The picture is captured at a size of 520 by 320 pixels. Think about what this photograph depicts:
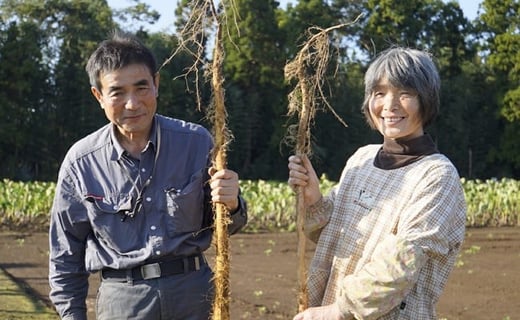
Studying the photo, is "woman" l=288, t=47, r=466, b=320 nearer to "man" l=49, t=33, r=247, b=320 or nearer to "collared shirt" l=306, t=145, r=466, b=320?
"collared shirt" l=306, t=145, r=466, b=320

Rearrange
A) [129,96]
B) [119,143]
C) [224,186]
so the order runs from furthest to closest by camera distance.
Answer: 1. [119,143]
2. [129,96]
3. [224,186]

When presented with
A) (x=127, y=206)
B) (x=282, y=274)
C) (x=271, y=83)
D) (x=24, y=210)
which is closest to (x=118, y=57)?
(x=127, y=206)

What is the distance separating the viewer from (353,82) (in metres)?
31.4

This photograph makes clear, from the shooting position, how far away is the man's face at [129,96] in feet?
8.84

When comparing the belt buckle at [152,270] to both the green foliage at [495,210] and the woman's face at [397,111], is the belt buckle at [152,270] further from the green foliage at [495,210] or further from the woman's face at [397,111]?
the green foliage at [495,210]

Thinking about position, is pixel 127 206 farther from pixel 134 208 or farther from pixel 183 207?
pixel 183 207

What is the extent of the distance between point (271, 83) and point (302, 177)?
33.1 meters

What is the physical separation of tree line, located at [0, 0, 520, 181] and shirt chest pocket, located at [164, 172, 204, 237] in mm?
26380

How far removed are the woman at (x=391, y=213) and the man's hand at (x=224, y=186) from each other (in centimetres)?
20

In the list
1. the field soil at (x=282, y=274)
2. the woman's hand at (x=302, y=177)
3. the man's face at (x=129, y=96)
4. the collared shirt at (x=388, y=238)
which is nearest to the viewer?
the collared shirt at (x=388, y=238)

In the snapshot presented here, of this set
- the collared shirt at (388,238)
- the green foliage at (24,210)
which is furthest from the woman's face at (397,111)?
the green foliage at (24,210)

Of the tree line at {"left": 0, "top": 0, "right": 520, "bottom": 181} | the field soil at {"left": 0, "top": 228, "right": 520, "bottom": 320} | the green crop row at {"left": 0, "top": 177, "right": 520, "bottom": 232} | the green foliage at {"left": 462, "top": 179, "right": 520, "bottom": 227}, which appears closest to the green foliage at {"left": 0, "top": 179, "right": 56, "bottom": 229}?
the green crop row at {"left": 0, "top": 177, "right": 520, "bottom": 232}

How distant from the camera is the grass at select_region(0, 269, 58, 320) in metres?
7.15

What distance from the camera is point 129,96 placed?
8.84 ft
